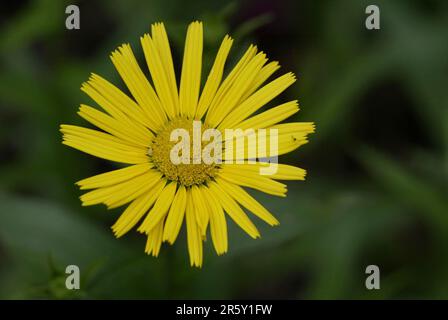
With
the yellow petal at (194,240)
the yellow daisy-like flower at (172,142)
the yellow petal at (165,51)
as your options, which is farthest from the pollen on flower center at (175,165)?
the yellow petal at (194,240)

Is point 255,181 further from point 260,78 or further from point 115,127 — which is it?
point 115,127

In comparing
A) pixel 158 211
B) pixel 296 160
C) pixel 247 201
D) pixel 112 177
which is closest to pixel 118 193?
pixel 112 177

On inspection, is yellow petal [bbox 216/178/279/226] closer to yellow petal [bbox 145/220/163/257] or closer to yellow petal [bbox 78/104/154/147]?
yellow petal [bbox 145/220/163/257]

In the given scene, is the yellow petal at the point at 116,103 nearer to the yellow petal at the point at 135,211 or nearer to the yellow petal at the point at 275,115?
the yellow petal at the point at 135,211

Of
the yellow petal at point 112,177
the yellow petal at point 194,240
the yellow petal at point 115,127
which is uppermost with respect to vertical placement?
the yellow petal at point 115,127

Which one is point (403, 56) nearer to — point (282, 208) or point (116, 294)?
point (282, 208)

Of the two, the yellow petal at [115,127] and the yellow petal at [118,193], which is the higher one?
the yellow petal at [115,127]
